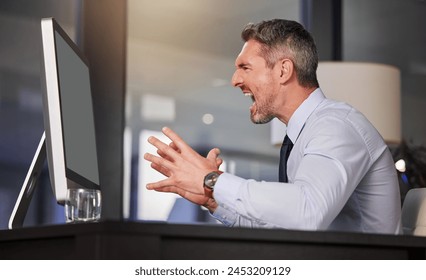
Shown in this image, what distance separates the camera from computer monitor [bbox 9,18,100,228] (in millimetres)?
1805

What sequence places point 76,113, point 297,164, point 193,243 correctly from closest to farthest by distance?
point 193,243, point 76,113, point 297,164

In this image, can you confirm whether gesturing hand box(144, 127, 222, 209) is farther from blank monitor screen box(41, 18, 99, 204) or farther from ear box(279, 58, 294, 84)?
ear box(279, 58, 294, 84)

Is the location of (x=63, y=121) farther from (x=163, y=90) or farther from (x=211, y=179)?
(x=163, y=90)

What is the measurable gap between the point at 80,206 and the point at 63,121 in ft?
0.67

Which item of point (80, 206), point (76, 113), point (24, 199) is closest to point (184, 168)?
point (80, 206)

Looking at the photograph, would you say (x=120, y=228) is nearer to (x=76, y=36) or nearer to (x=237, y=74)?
(x=237, y=74)

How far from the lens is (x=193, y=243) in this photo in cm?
136

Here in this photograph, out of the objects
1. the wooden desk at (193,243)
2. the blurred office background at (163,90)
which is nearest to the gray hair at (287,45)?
the wooden desk at (193,243)

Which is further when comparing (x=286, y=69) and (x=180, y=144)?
(x=286, y=69)

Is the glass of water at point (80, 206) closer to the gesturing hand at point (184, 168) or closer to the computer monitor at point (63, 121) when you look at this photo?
the computer monitor at point (63, 121)

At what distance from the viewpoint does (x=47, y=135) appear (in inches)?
73.2

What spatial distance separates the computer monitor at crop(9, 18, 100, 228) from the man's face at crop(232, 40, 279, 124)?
49cm

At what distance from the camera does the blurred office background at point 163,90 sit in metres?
4.51

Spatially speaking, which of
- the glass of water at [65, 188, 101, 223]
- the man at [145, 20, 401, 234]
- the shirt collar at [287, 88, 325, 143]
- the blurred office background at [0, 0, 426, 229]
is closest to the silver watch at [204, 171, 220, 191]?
the man at [145, 20, 401, 234]
